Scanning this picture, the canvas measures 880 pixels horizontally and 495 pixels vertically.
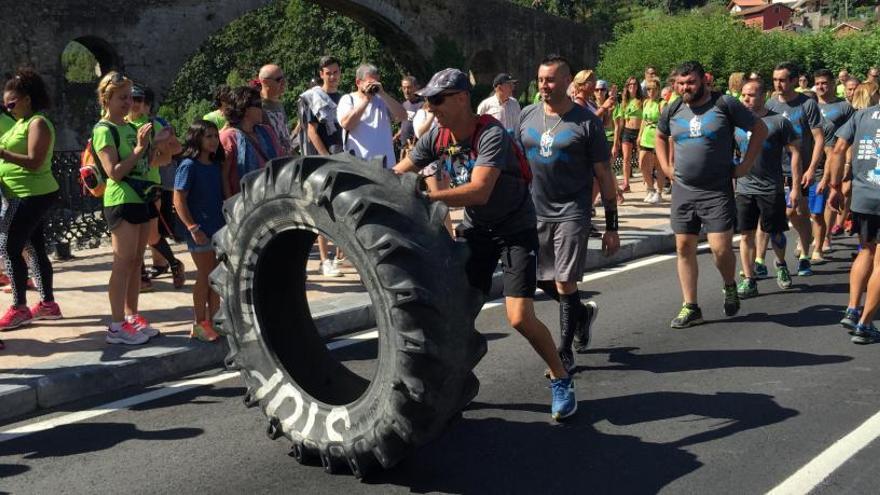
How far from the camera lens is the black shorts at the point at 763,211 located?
8.82 metres

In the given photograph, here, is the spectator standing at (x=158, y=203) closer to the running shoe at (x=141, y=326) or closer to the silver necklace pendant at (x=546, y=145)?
the running shoe at (x=141, y=326)

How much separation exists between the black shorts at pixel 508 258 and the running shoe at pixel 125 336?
104 inches

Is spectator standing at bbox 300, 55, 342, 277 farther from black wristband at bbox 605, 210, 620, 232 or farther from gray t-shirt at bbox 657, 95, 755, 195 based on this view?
black wristband at bbox 605, 210, 620, 232

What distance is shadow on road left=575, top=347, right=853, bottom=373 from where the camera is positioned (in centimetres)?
639

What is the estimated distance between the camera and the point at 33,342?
6910 millimetres

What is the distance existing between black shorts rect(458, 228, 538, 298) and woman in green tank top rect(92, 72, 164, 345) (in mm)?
2654

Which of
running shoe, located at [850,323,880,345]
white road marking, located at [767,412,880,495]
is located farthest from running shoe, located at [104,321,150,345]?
running shoe, located at [850,323,880,345]

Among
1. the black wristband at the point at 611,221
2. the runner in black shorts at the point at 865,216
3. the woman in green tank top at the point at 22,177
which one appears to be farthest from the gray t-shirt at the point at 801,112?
the woman in green tank top at the point at 22,177

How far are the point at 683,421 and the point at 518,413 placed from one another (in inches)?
34.9

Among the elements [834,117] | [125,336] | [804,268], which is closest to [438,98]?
[125,336]

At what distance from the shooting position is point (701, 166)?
24.3 feet

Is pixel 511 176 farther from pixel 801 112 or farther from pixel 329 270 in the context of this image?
pixel 801 112

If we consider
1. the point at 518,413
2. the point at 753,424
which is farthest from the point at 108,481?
the point at 753,424

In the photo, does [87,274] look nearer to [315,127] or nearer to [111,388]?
[315,127]
